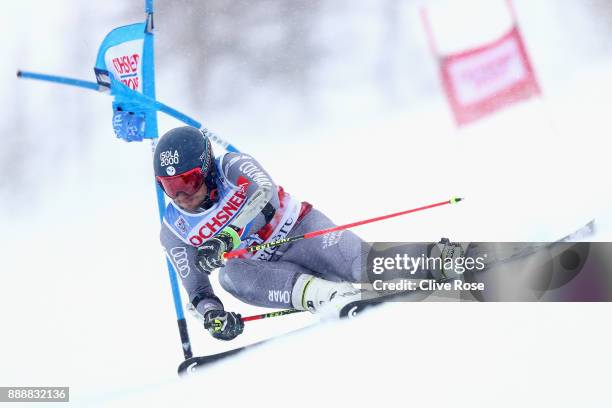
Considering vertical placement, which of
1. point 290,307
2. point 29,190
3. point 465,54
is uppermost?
point 465,54

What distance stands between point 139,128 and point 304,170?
308 centimetres

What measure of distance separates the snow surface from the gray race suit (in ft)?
1.79

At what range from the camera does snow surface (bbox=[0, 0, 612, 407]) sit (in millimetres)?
2967

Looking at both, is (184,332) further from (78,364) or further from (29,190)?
(29,190)

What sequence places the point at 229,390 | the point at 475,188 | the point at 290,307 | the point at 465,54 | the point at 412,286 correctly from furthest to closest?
the point at 465,54 < the point at 475,188 < the point at 290,307 < the point at 412,286 < the point at 229,390

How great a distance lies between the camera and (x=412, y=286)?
12.9ft

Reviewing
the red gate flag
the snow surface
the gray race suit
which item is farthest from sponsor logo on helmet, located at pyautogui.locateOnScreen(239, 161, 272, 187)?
the red gate flag

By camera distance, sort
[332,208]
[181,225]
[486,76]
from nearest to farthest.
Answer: [181,225] < [332,208] < [486,76]

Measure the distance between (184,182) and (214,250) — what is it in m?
0.38

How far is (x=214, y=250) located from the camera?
3.89m

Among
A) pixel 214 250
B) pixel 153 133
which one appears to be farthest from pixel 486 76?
pixel 214 250

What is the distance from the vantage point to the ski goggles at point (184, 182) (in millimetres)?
4012

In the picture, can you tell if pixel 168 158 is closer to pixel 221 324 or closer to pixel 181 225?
pixel 181 225

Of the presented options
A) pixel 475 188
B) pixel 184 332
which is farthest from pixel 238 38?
pixel 184 332
